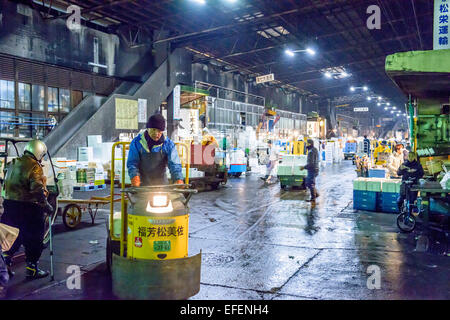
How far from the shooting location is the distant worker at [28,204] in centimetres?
582

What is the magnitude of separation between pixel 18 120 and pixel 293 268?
15494 millimetres

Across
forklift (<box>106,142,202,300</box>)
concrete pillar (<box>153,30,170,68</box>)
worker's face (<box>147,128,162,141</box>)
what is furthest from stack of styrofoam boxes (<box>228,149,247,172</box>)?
forklift (<box>106,142,202,300</box>)

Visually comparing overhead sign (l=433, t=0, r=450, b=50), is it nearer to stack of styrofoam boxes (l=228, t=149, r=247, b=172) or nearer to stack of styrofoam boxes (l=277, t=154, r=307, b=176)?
stack of styrofoam boxes (l=277, t=154, r=307, b=176)

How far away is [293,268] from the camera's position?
6.42 meters

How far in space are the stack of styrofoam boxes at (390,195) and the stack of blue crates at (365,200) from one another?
231 mm

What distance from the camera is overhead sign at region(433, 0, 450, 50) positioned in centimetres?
1248

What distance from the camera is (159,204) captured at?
15.0ft

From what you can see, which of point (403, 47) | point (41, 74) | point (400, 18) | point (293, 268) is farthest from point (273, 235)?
point (403, 47)

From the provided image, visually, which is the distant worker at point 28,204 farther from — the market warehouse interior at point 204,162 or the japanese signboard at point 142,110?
the japanese signboard at point 142,110

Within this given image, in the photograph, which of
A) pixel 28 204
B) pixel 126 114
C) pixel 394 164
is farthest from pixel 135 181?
pixel 126 114

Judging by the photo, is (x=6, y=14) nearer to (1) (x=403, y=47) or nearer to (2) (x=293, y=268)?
(2) (x=293, y=268)

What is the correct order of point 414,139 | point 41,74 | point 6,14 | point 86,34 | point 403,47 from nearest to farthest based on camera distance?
point 414,139 < point 6,14 < point 41,74 < point 86,34 < point 403,47

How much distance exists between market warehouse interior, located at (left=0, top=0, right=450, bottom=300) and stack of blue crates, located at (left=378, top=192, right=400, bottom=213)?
3 centimetres

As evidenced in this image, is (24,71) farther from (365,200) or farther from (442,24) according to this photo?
(442,24)
